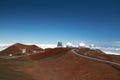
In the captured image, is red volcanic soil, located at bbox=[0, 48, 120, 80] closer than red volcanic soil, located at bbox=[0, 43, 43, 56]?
Yes

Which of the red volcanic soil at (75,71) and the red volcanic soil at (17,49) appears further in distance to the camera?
the red volcanic soil at (17,49)

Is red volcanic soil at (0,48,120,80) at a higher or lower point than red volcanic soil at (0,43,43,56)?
lower

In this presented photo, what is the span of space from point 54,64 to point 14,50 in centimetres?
9079

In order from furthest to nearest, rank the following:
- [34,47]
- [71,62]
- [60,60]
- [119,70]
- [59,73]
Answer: [34,47] → [60,60] → [71,62] → [59,73] → [119,70]

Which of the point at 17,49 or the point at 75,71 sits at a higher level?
the point at 17,49

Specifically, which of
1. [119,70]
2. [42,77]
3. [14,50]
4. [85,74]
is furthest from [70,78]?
[14,50]

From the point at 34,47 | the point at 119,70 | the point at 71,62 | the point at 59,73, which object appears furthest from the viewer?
the point at 34,47

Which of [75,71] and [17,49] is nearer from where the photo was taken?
[75,71]

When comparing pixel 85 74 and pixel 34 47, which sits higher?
pixel 34 47

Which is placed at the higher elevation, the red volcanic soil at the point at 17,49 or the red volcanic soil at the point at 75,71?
the red volcanic soil at the point at 17,49

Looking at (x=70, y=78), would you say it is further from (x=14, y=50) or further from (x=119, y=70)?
(x=14, y=50)

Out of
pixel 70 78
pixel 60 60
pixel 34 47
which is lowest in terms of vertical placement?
pixel 70 78

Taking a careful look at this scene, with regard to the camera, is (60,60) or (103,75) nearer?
(103,75)

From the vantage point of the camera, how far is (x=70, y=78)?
65562mm
